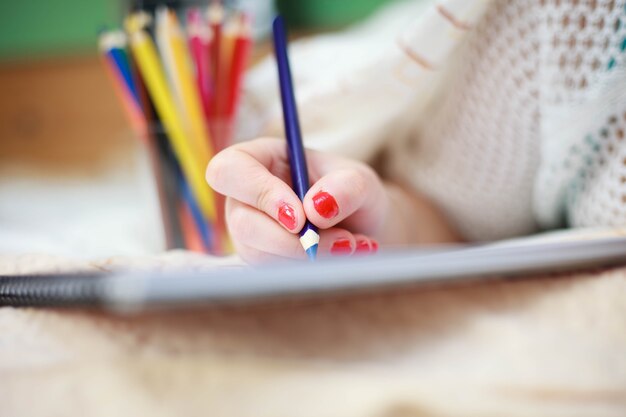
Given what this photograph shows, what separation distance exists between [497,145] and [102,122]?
578mm

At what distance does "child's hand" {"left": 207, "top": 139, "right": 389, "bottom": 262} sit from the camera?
222 mm

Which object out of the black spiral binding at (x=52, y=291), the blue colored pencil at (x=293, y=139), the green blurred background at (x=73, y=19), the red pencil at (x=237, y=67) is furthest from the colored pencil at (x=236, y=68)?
the green blurred background at (x=73, y=19)

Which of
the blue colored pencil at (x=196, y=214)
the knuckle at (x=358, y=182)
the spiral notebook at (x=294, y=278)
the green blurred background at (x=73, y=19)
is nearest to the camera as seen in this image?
the spiral notebook at (x=294, y=278)

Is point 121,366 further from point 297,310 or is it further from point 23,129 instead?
point 23,129

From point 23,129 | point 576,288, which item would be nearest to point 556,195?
point 576,288

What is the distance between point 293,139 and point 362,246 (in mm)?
71

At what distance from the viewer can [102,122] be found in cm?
70

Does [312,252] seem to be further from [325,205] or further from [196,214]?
[196,214]

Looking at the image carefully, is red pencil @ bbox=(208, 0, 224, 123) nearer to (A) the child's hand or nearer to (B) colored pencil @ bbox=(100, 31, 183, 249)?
(B) colored pencil @ bbox=(100, 31, 183, 249)

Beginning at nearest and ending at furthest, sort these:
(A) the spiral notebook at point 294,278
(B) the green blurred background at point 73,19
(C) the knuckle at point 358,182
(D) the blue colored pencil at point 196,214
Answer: (A) the spiral notebook at point 294,278
(C) the knuckle at point 358,182
(D) the blue colored pencil at point 196,214
(B) the green blurred background at point 73,19

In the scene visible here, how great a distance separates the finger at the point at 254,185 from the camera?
0.22m

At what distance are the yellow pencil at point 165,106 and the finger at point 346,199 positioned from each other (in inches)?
6.4

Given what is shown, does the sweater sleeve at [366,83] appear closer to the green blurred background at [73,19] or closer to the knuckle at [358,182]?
the knuckle at [358,182]

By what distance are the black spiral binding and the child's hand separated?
95mm
